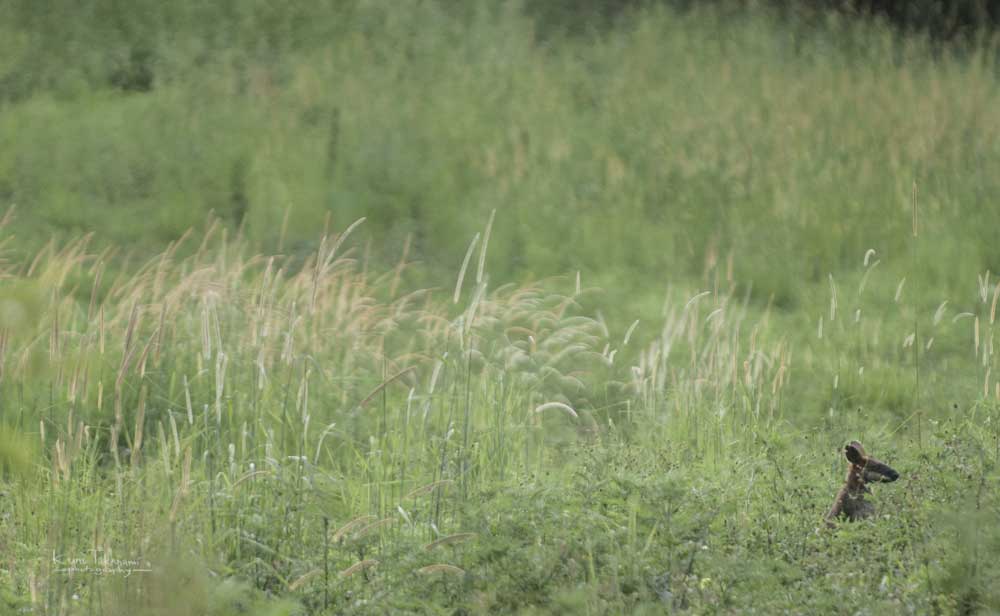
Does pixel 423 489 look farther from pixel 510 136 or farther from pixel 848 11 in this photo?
pixel 848 11

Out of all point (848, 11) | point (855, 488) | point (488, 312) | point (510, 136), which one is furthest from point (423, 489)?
point (848, 11)

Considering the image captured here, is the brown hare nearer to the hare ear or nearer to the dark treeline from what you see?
the hare ear

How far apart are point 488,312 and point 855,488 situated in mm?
3273

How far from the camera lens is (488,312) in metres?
7.39

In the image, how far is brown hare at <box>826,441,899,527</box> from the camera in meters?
4.46

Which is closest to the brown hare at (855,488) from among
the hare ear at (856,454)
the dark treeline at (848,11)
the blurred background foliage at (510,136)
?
the hare ear at (856,454)

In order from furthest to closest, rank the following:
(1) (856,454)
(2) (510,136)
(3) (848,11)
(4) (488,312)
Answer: (3) (848,11)
(2) (510,136)
(4) (488,312)
(1) (856,454)

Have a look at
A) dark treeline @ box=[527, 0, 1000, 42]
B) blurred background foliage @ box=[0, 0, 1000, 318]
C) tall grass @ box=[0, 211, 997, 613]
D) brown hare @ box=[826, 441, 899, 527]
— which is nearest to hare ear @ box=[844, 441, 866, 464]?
brown hare @ box=[826, 441, 899, 527]

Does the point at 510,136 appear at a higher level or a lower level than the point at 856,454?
lower

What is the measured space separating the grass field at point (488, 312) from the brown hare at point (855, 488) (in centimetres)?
10

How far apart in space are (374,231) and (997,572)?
7.83 m

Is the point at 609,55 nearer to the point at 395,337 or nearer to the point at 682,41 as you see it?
the point at 682,41

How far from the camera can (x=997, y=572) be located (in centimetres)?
368

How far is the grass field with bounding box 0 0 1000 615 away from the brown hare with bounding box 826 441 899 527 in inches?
3.7
